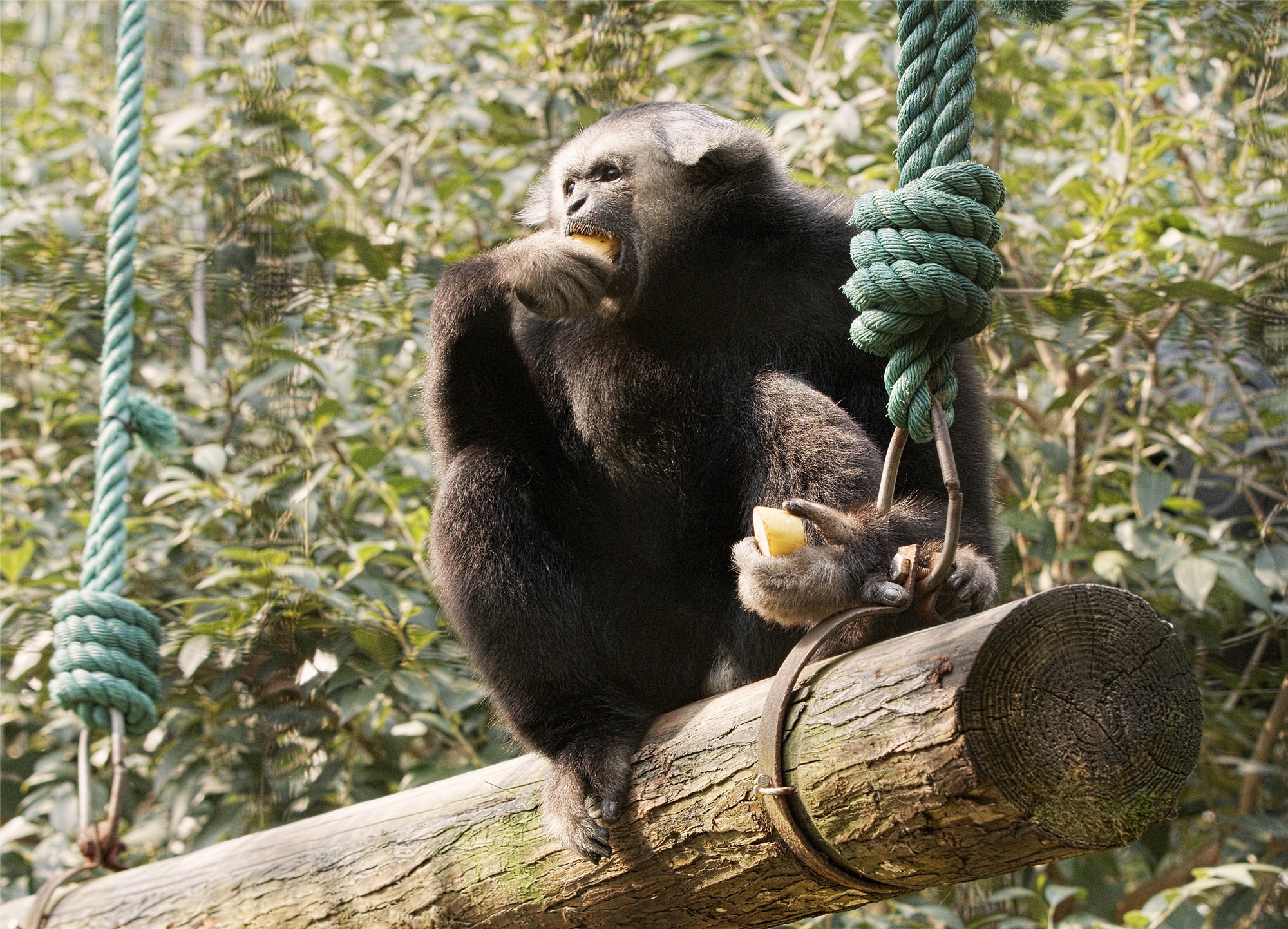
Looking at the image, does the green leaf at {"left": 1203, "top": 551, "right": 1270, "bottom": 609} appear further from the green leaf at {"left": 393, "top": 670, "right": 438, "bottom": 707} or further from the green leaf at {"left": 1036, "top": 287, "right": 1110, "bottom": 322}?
the green leaf at {"left": 393, "top": 670, "right": 438, "bottom": 707}

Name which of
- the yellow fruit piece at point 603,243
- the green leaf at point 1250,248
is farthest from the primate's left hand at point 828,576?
the green leaf at point 1250,248

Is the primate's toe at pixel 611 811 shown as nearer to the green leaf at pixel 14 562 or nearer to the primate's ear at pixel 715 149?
the primate's ear at pixel 715 149

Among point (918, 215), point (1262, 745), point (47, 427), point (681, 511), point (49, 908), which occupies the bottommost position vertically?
point (1262, 745)

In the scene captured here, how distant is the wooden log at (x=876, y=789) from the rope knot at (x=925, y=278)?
357mm

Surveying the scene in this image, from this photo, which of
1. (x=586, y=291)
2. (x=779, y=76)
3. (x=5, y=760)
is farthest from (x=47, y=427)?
(x=779, y=76)

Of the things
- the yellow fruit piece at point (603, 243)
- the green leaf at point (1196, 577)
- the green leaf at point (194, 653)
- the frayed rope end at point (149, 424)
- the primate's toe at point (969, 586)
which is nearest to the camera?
the primate's toe at point (969, 586)

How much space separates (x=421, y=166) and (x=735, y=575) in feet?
11.5

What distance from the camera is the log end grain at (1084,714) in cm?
134

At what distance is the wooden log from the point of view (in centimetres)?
135

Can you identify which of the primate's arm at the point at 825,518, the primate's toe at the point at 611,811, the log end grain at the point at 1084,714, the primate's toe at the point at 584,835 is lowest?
the primate's toe at the point at 584,835

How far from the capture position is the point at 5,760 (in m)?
4.12

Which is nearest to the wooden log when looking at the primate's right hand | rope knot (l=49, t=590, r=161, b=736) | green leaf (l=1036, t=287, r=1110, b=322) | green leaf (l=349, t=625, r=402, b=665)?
the primate's right hand

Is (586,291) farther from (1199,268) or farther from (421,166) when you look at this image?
(421,166)

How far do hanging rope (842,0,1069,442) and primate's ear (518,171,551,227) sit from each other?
Answer: 1.60m
